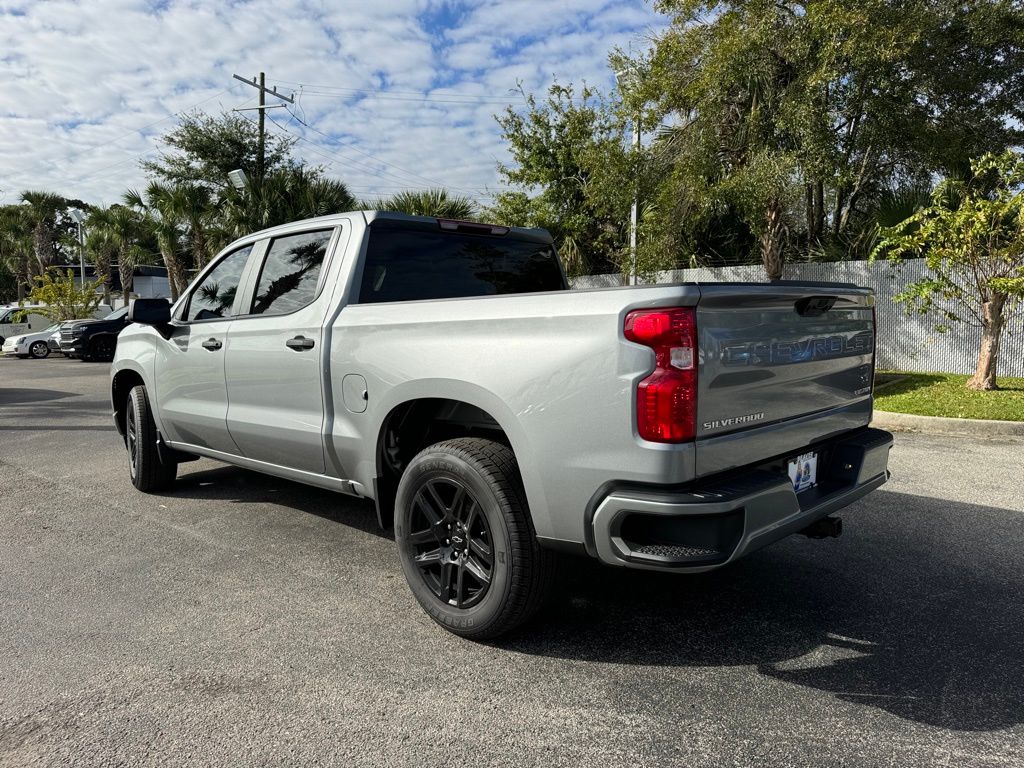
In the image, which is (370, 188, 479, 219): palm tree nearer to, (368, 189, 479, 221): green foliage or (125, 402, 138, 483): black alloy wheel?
(368, 189, 479, 221): green foliage

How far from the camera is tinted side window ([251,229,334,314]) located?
4.11 metres

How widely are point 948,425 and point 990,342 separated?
2520mm

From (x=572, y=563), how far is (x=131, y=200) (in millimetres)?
27974

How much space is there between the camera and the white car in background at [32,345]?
2569 cm

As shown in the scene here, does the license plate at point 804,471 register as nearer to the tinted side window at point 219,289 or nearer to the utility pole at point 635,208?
the tinted side window at point 219,289

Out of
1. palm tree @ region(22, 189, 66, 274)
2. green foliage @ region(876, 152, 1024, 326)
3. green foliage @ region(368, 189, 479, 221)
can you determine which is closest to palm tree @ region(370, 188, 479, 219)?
green foliage @ region(368, 189, 479, 221)

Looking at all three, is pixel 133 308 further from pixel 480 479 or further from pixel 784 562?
pixel 784 562

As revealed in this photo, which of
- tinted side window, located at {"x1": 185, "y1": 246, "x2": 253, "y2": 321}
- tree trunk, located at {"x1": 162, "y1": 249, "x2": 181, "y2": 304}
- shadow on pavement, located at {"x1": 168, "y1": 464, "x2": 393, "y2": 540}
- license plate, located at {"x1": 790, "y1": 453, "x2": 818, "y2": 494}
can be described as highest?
tree trunk, located at {"x1": 162, "y1": 249, "x2": 181, "y2": 304}

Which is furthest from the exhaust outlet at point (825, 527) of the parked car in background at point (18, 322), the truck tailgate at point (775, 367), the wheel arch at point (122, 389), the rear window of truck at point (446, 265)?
the parked car in background at point (18, 322)

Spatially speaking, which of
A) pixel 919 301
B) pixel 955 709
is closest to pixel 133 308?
pixel 955 709

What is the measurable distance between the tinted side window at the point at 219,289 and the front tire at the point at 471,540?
2133 millimetres

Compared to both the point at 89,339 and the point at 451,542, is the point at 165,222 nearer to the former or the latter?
the point at 89,339

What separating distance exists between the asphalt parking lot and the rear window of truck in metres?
1.55

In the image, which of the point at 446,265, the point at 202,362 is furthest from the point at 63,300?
the point at 446,265
